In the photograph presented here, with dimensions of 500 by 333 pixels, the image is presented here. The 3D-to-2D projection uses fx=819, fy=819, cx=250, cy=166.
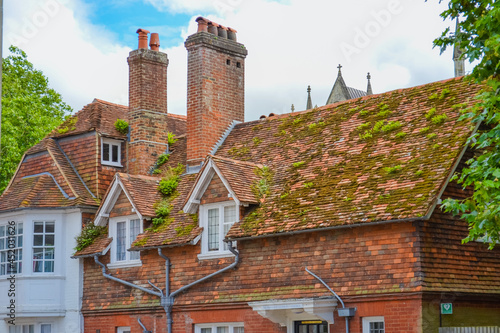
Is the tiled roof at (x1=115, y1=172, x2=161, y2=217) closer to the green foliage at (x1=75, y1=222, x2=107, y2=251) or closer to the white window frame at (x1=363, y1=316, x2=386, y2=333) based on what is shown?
the green foliage at (x1=75, y1=222, x2=107, y2=251)

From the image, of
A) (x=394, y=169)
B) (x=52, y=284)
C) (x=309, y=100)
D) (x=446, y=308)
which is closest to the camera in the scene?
(x=446, y=308)

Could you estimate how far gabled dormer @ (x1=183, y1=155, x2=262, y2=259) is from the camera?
75.2 ft

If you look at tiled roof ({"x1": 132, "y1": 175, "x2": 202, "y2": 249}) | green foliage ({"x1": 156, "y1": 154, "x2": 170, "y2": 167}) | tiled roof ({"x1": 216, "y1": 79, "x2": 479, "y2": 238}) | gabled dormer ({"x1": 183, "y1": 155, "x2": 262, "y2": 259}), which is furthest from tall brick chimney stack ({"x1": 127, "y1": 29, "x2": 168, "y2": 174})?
gabled dormer ({"x1": 183, "y1": 155, "x2": 262, "y2": 259})

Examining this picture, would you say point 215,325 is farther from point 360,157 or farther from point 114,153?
point 114,153

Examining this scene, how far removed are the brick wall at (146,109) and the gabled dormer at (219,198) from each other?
205 inches

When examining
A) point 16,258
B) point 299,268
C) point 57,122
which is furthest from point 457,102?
point 57,122

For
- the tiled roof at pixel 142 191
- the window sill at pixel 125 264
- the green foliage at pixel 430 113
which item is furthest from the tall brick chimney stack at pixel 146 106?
the green foliage at pixel 430 113

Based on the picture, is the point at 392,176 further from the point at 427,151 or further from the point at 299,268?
the point at 299,268

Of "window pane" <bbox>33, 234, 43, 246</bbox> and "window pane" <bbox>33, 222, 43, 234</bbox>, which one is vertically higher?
"window pane" <bbox>33, 222, 43, 234</bbox>

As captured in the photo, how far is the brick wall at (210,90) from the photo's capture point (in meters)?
27.4

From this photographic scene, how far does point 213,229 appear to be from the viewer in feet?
77.7

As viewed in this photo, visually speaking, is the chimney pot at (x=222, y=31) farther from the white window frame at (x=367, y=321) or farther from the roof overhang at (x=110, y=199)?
the white window frame at (x=367, y=321)

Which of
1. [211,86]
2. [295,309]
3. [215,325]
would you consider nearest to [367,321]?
[295,309]

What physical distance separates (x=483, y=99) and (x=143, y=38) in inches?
676
